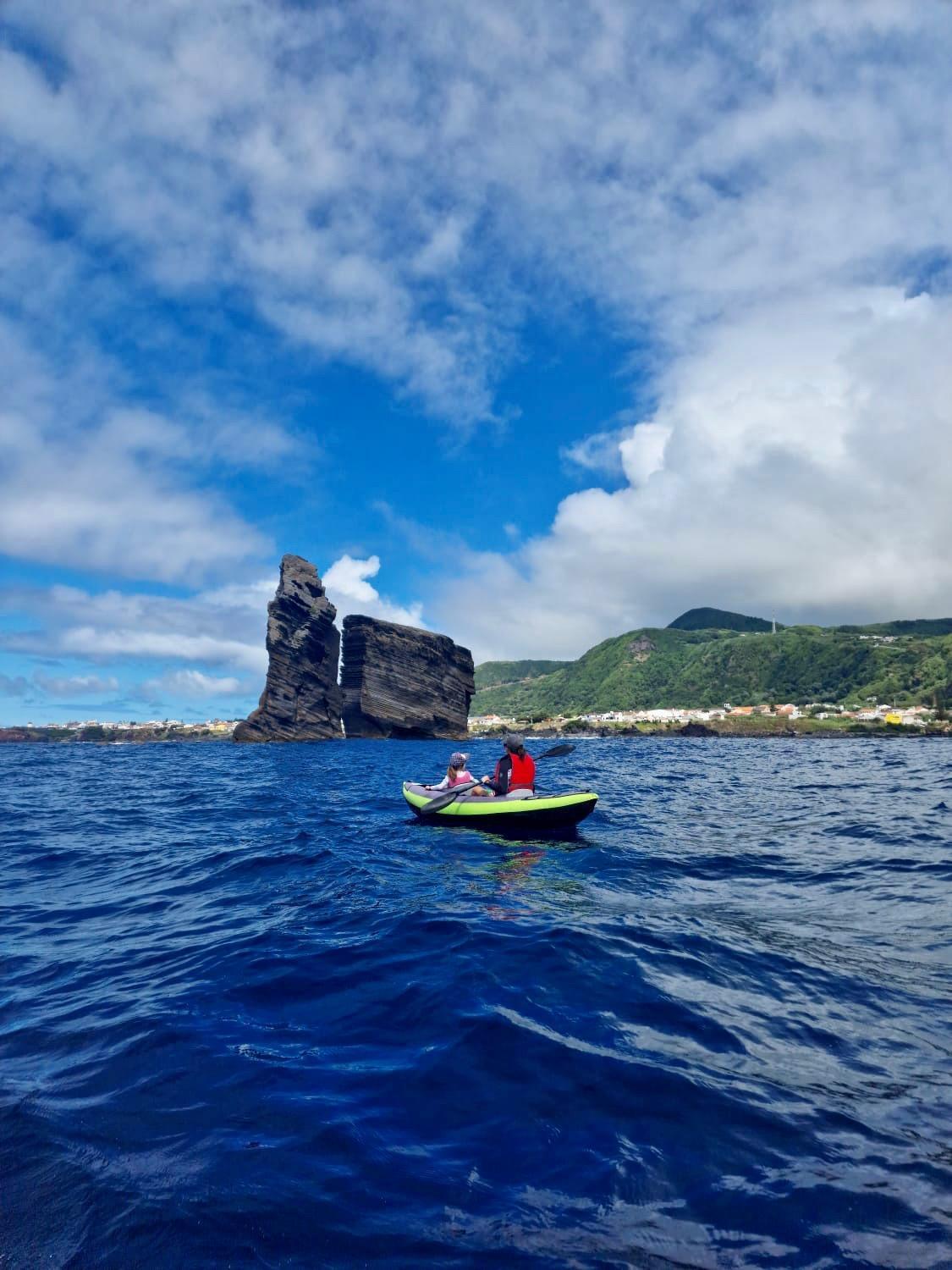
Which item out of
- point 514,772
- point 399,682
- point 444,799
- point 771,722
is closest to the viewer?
point 514,772

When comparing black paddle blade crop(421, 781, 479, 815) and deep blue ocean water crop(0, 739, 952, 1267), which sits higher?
black paddle blade crop(421, 781, 479, 815)

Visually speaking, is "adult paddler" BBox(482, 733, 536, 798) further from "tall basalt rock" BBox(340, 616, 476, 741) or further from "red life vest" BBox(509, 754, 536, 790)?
"tall basalt rock" BBox(340, 616, 476, 741)

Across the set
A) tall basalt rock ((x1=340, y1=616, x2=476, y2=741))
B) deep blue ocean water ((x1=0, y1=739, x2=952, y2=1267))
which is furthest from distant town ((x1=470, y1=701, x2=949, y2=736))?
deep blue ocean water ((x1=0, y1=739, x2=952, y2=1267))

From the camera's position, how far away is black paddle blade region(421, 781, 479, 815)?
1617cm

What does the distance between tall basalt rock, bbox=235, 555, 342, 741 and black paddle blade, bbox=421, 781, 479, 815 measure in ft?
273

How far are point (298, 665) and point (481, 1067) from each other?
96256mm

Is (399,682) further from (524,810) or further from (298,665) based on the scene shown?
(524,810)

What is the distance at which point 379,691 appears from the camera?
10050 centimetres

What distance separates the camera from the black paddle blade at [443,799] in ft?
53.1

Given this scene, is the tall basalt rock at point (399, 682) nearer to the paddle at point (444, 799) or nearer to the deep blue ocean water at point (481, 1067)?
the paddle at point (444, 799)

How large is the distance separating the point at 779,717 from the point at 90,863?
5403 inches

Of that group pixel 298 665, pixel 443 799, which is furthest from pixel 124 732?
pixel 443 799

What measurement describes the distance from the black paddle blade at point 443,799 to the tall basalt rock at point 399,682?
8469cm

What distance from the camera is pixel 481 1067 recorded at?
16.7 ft
